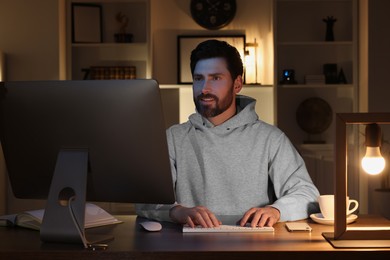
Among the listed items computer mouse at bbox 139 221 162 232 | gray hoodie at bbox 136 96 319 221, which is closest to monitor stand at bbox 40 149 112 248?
computer mouse at bbox 139 221 162 232

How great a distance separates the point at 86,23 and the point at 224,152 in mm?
3397

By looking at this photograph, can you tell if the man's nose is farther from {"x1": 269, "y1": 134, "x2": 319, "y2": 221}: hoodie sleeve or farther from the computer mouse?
the computer mouse

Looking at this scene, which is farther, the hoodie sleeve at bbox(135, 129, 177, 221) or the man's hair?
the man's hair

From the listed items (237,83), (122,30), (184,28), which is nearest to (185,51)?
(184,28)

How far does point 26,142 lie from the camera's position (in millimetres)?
2029

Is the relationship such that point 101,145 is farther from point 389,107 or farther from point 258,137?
point 389,107

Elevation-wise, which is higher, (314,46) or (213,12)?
(213,12)

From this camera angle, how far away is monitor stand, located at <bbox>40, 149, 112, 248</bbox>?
6.31ft

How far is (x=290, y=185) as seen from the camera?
2551 millimetres

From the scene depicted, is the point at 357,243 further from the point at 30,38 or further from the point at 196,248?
the point at 30,38

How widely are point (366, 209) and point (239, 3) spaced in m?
2.10

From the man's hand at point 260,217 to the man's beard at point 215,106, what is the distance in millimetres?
629

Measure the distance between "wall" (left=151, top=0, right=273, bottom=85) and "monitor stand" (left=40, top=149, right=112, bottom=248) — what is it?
396 cm

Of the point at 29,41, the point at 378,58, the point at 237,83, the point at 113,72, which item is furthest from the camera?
the point at 113,72
